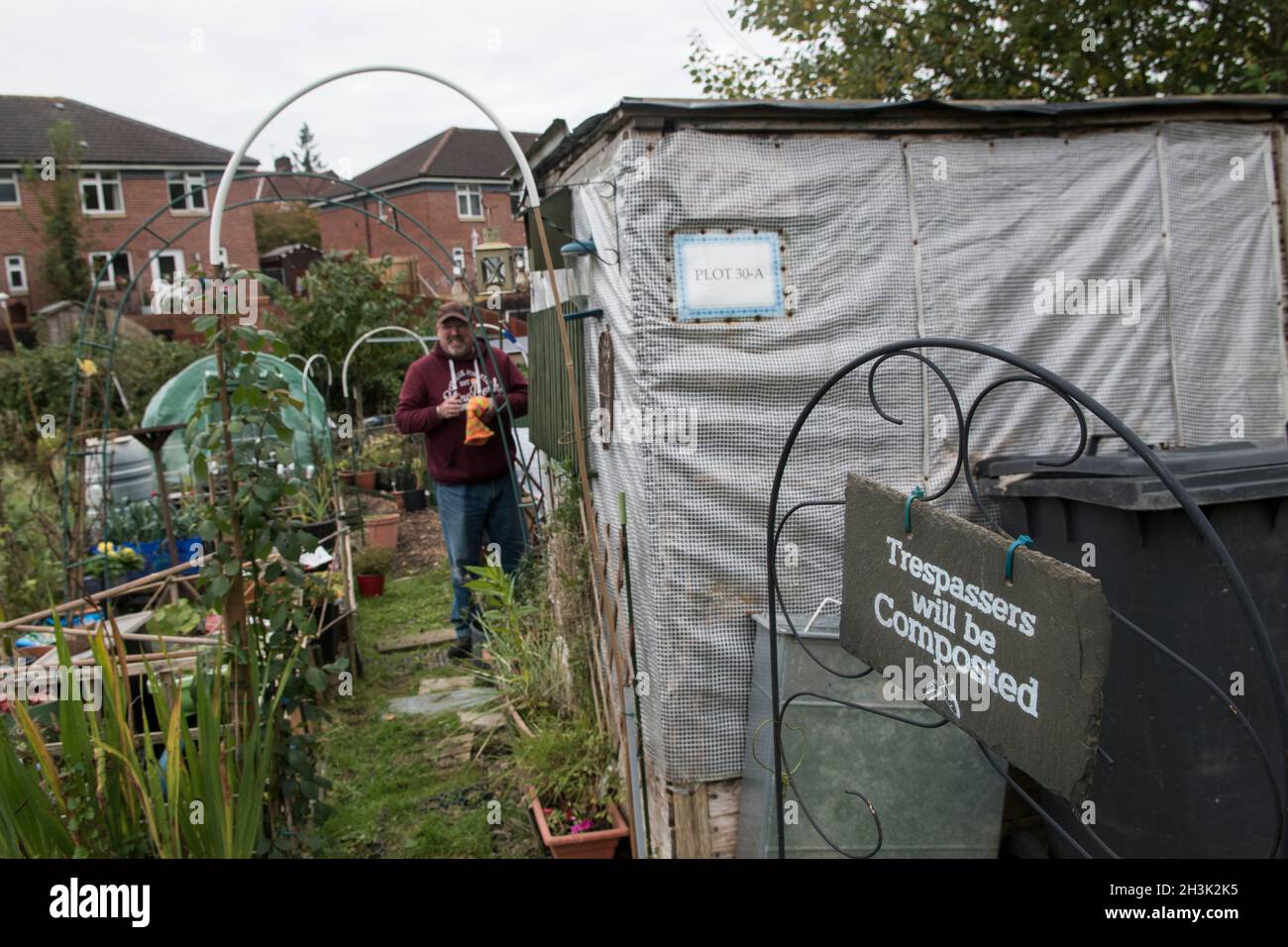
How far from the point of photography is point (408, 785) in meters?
4.76

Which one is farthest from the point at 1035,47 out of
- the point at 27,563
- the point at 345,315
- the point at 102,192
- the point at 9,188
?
the point at 9,188

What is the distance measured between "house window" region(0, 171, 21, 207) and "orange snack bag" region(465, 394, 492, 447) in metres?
31.3

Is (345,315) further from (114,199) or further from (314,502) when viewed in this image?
(114,199)

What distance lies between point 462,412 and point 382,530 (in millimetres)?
4011

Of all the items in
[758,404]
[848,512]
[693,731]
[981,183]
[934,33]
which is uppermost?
[934,33]

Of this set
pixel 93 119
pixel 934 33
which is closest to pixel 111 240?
pixel 93 119

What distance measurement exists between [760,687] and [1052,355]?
1.78 meters

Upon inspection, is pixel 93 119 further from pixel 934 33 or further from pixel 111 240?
pixel 934 33

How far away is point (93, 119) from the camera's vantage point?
33156mm

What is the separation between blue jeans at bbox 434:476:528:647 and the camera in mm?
6117

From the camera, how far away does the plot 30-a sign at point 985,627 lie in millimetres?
1773

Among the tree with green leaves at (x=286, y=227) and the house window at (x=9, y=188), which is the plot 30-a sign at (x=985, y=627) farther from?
the tree with green leaves at (x=286, y=227)

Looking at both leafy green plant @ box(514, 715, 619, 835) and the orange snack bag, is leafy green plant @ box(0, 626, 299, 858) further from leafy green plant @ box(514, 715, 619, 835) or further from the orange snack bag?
the orange snack bag
